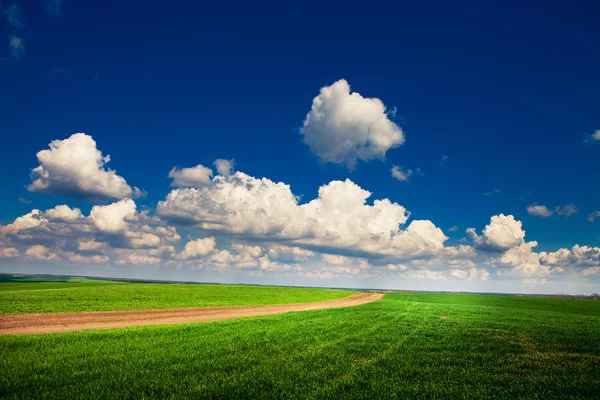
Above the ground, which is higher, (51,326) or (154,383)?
(154,383)

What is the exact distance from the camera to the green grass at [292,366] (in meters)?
10.5

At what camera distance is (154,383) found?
10977mm

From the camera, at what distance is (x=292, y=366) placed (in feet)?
44.1

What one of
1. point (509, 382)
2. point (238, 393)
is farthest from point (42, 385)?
point (509, 382)

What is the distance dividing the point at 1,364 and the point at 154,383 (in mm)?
7330

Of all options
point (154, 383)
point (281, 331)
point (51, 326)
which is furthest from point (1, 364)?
point (51, 326)

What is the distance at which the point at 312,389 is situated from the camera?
35.0 feet

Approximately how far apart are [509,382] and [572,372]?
413 centimetres

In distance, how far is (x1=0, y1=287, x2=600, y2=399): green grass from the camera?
1051cm

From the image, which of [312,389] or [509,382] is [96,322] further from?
[509,382]

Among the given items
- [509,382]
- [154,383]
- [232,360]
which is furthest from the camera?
[232,360]

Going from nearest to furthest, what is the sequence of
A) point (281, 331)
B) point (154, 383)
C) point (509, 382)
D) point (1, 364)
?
point (154, 383), point (509, 382), point (1, 364), point (281, 331)

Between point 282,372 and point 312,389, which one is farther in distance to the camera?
point 282,372

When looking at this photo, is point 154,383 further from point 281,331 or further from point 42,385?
point 281,331
